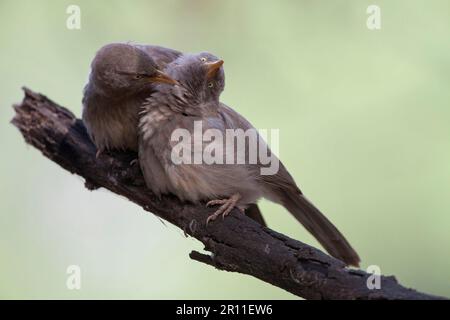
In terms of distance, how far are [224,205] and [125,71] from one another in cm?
104

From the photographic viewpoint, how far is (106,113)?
4391mm

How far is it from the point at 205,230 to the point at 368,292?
3.71ft

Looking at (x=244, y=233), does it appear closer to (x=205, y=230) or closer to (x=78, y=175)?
(x=205, y=230)

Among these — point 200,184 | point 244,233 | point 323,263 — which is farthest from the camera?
point 200,184

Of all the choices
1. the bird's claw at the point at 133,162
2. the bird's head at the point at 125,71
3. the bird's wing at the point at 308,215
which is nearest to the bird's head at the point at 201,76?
the bird's head at the point at 125,71

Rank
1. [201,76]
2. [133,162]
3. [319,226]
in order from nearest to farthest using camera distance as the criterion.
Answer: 1. [201,76]
2. [133,162]
3. [319,226]

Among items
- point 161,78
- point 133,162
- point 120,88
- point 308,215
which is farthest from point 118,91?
point 308,215

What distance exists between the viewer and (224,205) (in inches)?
161

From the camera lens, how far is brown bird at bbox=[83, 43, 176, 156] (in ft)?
13.8

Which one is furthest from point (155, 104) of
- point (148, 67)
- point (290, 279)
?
point (290, 279)

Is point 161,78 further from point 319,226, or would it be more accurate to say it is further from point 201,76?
point 319,226

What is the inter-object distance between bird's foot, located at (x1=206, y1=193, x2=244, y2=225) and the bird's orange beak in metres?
0.76

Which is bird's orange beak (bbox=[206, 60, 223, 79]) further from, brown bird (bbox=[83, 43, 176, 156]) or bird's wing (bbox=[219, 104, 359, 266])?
bird's wing (bbox=[219, 104, 359, 266])

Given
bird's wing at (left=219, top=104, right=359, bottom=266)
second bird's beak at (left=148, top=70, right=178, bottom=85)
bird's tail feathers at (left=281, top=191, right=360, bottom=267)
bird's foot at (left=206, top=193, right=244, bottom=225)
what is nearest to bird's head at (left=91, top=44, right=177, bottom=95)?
second bird's beak at (left=148, top=70, right=178, bottom=85)
